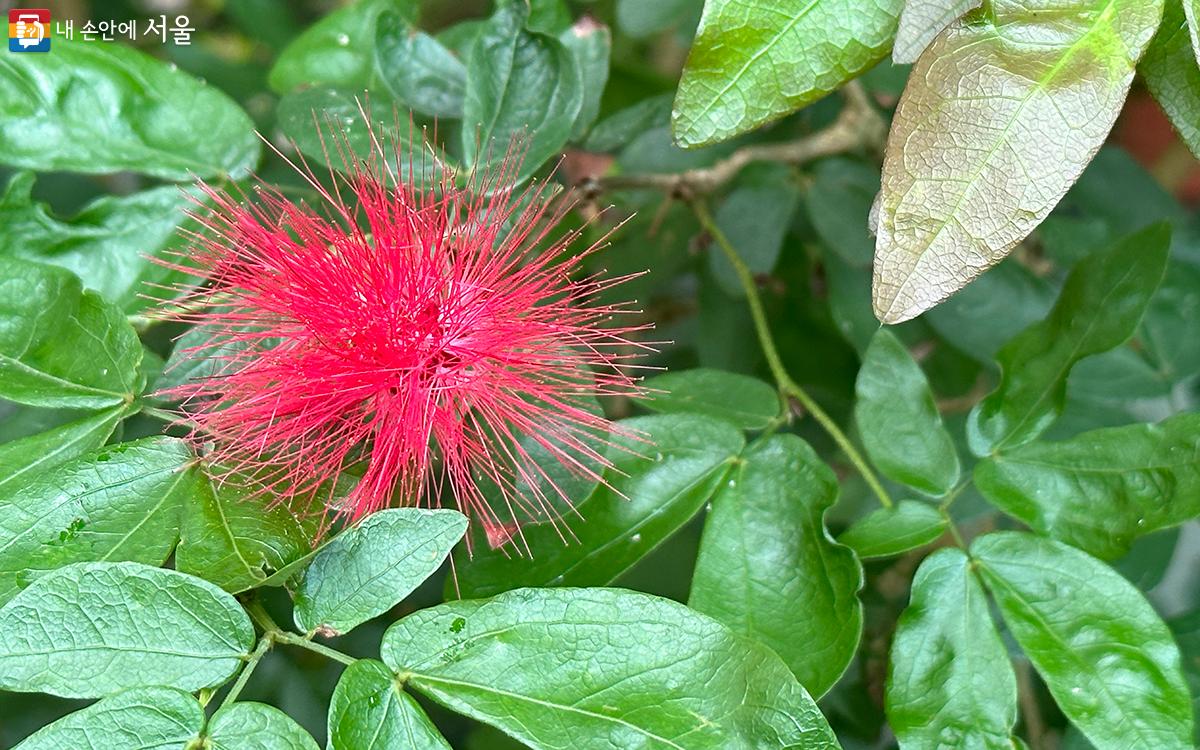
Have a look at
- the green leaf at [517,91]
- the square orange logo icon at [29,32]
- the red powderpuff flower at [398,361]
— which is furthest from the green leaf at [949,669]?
the square orange logo icon at [29,32]

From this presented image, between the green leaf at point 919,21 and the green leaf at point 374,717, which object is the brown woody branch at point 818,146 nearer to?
the green leaf at point 919,21

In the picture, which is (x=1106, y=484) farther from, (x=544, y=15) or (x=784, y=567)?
(x=544, y=15)

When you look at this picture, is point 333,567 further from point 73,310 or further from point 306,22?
point 306,22

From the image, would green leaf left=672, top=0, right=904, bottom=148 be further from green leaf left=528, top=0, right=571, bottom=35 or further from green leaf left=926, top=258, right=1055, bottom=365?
green leaf left=926, top=258, right=1055, bottom=365

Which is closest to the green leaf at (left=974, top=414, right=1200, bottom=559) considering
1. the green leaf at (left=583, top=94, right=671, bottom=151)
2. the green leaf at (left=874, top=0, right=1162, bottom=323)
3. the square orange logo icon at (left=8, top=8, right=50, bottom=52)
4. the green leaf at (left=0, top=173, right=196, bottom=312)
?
the green leaf at (left=874, top=0, right=1162, bottom=323)

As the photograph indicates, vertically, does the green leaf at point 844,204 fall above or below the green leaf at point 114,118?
below

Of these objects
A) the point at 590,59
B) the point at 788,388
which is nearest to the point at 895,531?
the point at 788,388

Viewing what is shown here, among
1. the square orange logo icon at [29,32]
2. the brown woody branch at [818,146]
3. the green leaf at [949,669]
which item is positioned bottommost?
the green leaf at [949,669]
